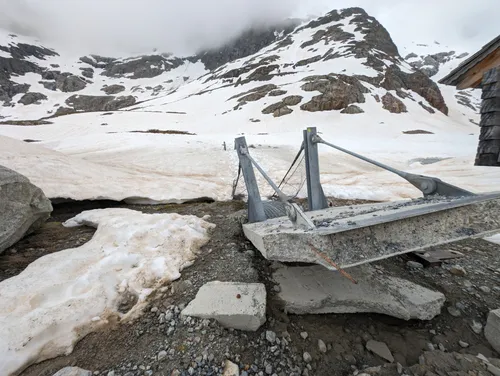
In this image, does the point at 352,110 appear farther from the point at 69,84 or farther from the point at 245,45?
the point at 69,84

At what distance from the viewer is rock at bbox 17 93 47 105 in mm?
88625

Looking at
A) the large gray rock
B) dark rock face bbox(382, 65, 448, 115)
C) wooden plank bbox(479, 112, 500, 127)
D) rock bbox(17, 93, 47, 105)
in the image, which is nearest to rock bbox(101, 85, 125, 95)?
rock bbox(17, 93, 47, 105)

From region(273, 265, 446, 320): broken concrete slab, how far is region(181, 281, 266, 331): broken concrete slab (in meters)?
0.40

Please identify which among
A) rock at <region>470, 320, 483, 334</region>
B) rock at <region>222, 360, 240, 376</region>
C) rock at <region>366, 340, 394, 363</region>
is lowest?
rock at <region>366, 340, 394, 363</region>

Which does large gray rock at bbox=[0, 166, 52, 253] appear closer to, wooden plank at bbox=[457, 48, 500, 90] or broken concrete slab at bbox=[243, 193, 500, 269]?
broken concrete slab at bbox=[243, 193, 500, 269]

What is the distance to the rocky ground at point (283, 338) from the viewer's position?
190 centimetres

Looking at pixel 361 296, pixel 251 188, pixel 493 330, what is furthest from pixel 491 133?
pixel 251 188

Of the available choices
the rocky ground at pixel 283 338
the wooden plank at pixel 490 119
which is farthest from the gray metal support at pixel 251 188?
the wooden plank at pixel 490 119

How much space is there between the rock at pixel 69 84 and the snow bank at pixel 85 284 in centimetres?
13689

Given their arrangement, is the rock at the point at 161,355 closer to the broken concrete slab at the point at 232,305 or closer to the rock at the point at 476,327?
the broken concrete slab at the point at 232,305

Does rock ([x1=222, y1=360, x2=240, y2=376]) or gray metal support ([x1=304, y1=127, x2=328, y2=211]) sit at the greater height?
gray metal support ([x1=304, y1=127, x2=328, y2=211])

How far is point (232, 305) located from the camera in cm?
236

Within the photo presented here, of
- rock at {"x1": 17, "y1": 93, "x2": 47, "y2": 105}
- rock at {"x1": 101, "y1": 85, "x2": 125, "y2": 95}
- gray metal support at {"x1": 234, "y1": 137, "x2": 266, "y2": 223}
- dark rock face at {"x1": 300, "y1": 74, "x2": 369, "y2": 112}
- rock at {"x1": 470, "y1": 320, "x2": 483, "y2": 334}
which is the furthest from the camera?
rock at {"x1": 101, "y1": 85, "x2": 125, "y2": 95}

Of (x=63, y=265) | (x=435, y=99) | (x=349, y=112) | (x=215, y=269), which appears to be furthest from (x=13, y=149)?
(x=435, y=99)
